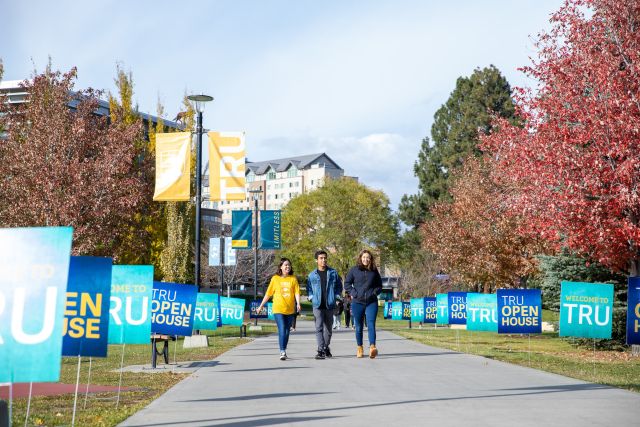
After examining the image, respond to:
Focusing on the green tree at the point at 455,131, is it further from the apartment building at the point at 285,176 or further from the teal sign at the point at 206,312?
the apartment building at the point at 285,176

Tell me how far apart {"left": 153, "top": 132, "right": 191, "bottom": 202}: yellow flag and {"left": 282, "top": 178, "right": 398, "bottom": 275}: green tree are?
180 feet

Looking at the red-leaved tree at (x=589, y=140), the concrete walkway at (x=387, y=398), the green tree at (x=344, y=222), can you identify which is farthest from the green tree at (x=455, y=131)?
the concrete walkway at (x=387, y=398)

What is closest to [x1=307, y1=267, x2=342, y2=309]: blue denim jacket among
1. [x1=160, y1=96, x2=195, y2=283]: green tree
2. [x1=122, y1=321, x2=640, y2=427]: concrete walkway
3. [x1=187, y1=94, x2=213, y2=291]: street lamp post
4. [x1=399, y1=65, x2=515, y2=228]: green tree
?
[x1=122, y1=321, x2=640, y2=427]: concrete walkway

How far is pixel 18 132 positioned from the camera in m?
33.5

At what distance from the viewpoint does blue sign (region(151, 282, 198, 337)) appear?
48.0 ft

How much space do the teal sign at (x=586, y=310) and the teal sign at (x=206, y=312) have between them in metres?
10.4

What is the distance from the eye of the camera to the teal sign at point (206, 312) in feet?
73.4

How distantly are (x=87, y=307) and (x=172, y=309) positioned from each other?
6.18 meters

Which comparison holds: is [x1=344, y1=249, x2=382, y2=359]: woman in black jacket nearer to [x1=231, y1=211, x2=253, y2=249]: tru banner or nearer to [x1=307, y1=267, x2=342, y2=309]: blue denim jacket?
[x1=307, y1=267, x2=342, y2=309]: blue denim jacket

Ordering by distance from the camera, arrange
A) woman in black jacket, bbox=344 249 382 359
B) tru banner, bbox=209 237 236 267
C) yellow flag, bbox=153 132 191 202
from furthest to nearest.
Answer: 1. tru banner, bbox=209 237 236 267
2. yellow flag, bbox=153 132 191 202
3. woman in black jacket, bbox=344 249 382 359

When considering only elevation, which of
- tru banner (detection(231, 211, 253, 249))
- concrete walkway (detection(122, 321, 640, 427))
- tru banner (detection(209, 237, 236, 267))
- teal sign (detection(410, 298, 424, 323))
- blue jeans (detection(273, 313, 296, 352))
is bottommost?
teal sign (detection(410, 298, 424, 323))

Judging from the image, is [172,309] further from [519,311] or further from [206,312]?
[206,312]

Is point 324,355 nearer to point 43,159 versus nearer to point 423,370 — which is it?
point 423,370

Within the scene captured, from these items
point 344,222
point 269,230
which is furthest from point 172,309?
point 344,222
